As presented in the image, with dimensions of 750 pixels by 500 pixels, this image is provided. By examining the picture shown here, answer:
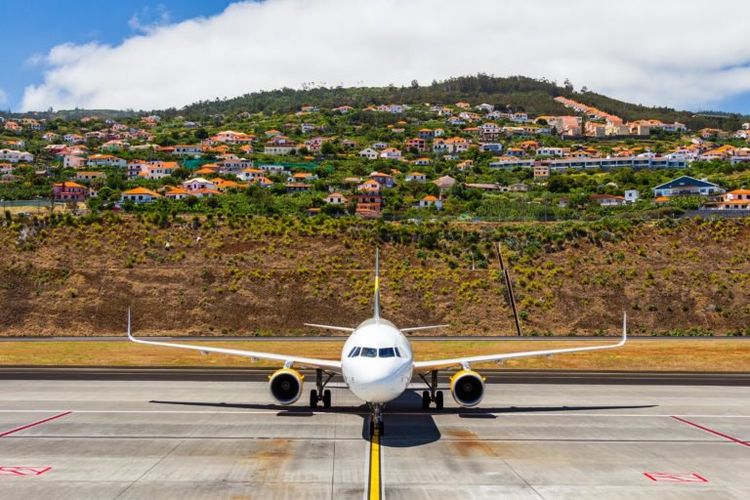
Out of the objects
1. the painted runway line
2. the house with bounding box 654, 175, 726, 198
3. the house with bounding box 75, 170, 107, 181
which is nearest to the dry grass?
the painted runway line

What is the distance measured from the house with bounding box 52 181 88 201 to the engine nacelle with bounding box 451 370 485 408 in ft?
385

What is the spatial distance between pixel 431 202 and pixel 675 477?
11044cm

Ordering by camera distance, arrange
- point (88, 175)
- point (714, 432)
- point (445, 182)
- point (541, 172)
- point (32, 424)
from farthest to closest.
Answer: point (541, 172), point (88, 175), point (445, 182), point (32, 424), point (714, 432)

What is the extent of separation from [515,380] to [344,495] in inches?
938

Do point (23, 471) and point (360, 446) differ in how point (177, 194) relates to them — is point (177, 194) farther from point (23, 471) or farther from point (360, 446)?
point (23, 471)

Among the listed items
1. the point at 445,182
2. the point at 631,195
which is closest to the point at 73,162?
the point at 445,182

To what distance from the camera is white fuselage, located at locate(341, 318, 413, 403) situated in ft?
74.2

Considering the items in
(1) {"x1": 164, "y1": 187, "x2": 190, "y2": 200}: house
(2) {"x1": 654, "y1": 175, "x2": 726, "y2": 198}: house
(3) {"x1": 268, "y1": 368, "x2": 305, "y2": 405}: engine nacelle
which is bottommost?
(3) {"x1": 268, "y1": 368, "x2": 305, "y2": 405}: engine nacelle

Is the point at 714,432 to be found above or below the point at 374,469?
below

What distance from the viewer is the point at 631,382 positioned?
39.6 metres

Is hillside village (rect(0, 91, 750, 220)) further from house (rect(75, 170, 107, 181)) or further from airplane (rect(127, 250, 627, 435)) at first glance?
airplane (rect(127, 250, 627, 435))

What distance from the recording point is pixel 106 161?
188375mm

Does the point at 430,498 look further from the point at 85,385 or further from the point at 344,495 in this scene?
the point at 85,385

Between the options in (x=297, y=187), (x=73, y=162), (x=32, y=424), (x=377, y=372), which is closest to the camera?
(x=377, y=372)
